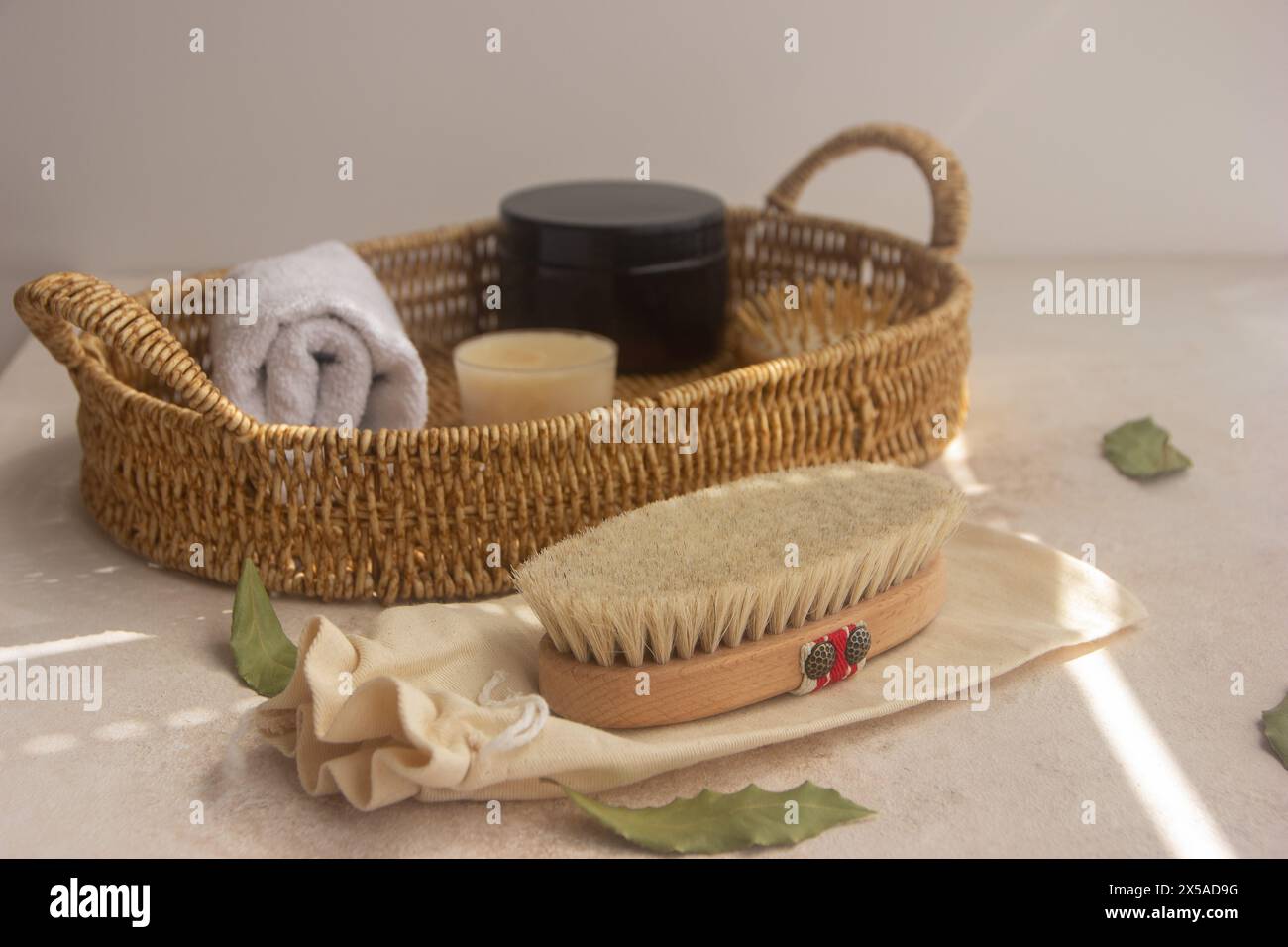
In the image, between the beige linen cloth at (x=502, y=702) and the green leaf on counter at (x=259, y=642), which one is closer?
the beige linen cloth at (x=502, y=702)

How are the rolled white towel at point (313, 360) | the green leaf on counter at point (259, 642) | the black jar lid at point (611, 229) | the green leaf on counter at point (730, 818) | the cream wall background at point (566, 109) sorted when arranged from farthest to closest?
the cream wall background at point (566, 109) < the black jar lid at point (611, 229) < the rolled white towel at point (313, 360) < the green leaf on counter at point (259, 642) < the green leaf on counter at point (730, 818)

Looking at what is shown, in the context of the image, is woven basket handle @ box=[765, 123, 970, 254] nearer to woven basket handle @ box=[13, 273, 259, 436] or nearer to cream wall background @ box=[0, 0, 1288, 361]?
cream wall background @ box=[0, 0, 1288, 361]

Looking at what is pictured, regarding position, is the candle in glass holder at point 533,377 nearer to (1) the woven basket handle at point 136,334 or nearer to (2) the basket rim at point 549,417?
(2) the basket rim at point 549,417

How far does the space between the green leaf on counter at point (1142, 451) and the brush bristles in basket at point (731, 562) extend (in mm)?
294

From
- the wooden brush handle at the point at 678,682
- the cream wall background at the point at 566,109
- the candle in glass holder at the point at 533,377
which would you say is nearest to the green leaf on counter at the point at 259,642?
the wooden brush handle at the point at 678,682

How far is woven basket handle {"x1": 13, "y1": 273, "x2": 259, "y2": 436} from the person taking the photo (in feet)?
2.32

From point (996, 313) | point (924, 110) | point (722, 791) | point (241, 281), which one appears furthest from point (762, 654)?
point (924, 110)

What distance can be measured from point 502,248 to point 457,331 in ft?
0.35

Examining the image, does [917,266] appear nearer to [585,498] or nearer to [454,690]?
[585,498]

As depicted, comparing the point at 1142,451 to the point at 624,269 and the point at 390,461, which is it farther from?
the point at 390,461

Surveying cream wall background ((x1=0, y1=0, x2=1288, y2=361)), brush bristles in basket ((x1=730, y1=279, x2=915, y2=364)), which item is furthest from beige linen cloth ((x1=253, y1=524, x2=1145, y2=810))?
cream wall background ((x1=0, y1=0, x2=1288, y2=361))

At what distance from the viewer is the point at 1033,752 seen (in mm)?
612

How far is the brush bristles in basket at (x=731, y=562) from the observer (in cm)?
58

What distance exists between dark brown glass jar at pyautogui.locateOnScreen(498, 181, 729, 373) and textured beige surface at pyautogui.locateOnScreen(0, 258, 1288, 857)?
24 centimetres
